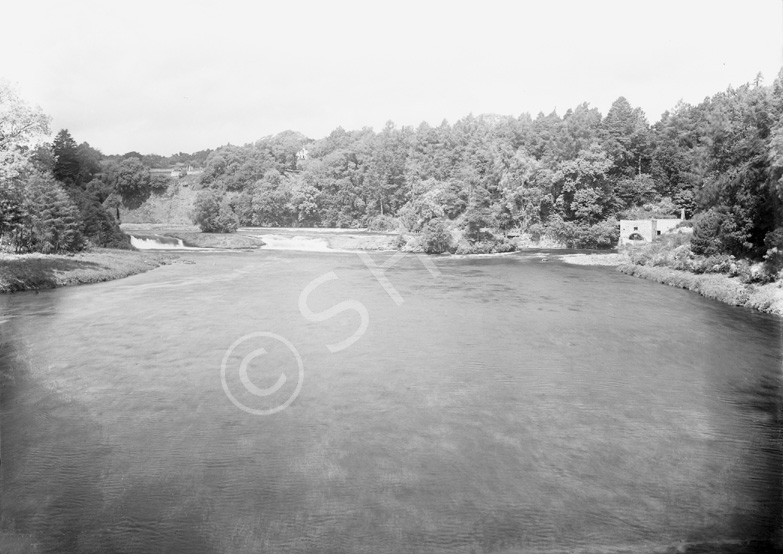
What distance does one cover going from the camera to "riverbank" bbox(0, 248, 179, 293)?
30.5m

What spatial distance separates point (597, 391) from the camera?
14.9m

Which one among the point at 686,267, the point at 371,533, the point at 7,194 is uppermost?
the point at 7,194

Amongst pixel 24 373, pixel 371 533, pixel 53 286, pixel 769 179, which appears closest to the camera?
pixel 371 533

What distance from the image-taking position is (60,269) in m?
33.3

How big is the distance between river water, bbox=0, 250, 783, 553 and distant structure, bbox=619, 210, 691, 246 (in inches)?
1240

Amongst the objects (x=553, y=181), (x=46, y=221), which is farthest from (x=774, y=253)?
(x=46, y=221)

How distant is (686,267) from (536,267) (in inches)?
449

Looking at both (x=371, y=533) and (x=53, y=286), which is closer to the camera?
(x=371, y=533)

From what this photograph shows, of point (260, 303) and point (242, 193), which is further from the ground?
point (242, 193)

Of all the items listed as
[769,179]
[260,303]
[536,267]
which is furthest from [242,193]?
[769,179]

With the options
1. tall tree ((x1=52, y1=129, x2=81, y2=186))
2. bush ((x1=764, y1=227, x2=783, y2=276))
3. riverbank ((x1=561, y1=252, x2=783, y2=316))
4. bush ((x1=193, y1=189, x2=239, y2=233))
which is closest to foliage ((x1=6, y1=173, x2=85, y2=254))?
tall tree ((x1=52, y1=129, x2=81, y2=186))

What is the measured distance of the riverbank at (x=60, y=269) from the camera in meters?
30.5

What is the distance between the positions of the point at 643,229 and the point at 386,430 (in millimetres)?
50560

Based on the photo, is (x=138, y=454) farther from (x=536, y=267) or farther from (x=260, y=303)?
(x=536, y=267)
